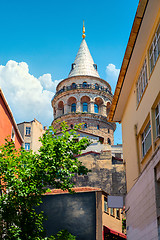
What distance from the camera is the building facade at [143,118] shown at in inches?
402

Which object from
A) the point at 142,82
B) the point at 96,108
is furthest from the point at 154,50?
the point at 96,108

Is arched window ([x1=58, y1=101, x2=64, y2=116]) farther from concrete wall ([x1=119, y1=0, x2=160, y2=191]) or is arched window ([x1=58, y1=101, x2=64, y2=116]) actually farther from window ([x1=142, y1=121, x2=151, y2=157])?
window ([x1=142, y1=121, x2=151, y2=157])

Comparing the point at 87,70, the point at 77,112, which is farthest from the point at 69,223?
the point at 87,70

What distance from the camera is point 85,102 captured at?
54.7 meters

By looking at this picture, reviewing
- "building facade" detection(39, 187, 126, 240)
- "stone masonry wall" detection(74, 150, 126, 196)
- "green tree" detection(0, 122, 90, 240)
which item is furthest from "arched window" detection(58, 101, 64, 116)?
"green tree" detection(0, 122, 90, 240)

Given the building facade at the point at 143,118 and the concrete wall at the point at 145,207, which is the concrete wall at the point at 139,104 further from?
the concrete wall at the point at 145,207

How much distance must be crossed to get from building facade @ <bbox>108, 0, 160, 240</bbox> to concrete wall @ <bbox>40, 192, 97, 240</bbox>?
27.4 ft

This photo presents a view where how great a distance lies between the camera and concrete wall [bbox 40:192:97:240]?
74.7 feet

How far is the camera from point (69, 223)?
76.4 feet

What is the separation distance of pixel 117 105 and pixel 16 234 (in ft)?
24.2

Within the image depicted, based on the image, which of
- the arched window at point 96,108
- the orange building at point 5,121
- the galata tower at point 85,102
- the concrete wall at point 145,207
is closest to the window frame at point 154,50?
the concrete wall at point 145,207

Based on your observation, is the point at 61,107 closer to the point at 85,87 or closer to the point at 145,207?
the point at 85,87

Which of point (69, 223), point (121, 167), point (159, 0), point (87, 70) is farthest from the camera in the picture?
point (87, 70)

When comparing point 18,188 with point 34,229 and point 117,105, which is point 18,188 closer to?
point 34,229
